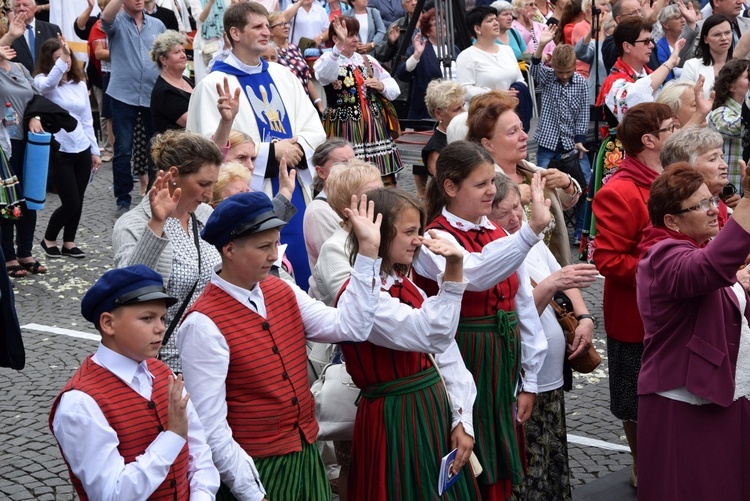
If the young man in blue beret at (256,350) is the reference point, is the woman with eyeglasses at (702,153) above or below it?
above

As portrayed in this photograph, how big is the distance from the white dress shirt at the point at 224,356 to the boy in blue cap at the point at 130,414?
0.10 meters

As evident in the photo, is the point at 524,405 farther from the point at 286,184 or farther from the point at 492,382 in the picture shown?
the point at 286,184

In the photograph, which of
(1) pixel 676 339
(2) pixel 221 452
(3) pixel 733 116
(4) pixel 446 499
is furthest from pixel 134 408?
(3) pixel 733 116

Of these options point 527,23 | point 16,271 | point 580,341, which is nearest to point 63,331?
point 16,271

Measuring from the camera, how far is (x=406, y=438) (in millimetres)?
3982

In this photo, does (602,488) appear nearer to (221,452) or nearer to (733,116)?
(221,452)

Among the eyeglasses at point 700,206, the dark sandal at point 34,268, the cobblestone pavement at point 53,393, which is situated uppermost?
the eyeglasses at point 700,206

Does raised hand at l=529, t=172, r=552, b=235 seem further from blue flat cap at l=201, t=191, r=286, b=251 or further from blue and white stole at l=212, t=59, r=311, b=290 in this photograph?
blue and white stole at l=212, t=59, r=311, b=290

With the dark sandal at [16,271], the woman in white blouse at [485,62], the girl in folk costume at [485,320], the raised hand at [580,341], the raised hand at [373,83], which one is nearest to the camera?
the girl in folk costume at [485,320]

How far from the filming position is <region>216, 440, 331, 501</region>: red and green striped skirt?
3754 millimetres

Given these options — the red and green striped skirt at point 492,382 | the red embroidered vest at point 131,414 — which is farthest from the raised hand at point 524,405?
the red embroidered vest at point 131,414

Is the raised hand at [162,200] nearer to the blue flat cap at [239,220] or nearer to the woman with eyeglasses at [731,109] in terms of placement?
the blue flat cap at [239,220]

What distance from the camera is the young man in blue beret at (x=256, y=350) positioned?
3.59 metres

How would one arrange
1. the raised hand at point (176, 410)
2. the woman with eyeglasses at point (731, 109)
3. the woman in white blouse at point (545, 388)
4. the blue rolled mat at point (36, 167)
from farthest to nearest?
the blue rolled mat at point (36, 167), the woman with eyeglasses at point (731, 109), the woman in white blouse at point (545, 388), the raised hand at point (176, 410)
